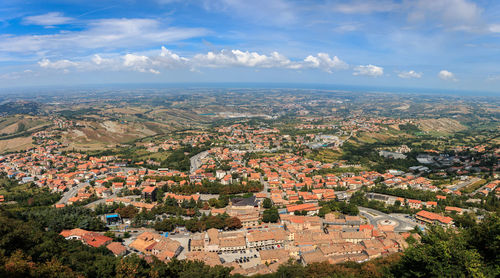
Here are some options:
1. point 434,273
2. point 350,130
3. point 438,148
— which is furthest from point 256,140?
point 434,273

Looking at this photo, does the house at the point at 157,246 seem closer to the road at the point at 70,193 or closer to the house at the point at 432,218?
the road at the point at 70,193

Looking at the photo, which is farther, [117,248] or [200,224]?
[200,224]

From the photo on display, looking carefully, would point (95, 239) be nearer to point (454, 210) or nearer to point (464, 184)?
point (454, 210)

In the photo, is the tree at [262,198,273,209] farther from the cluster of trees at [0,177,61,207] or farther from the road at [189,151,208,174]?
the cluster of trees at [0,177,61,207]

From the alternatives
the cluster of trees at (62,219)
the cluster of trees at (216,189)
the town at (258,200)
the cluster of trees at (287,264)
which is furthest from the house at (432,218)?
the cluster of trees at (62,219)

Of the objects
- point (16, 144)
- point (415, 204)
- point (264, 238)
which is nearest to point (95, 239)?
point (264, 238)
